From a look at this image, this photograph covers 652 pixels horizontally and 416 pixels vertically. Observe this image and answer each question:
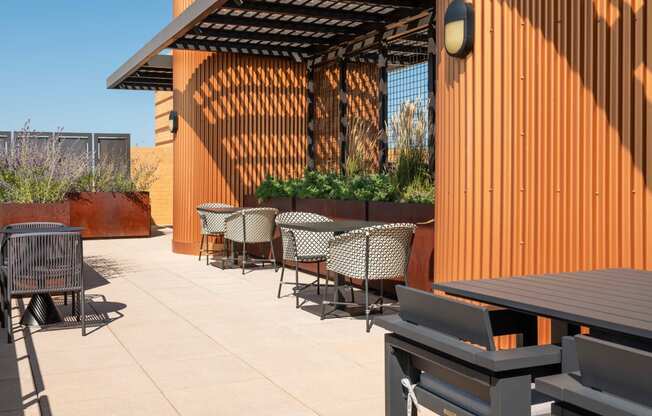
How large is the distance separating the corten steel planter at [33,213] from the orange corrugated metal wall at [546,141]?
4.18m

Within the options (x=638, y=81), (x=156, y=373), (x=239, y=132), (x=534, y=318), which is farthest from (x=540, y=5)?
(x=239, y=132)

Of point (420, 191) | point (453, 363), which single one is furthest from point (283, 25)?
point (453, 363)

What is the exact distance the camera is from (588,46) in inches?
148

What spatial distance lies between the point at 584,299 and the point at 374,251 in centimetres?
332

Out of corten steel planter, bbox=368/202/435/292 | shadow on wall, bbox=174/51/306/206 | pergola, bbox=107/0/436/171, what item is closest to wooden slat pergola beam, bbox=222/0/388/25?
pergola, bbox=107/0/436/171

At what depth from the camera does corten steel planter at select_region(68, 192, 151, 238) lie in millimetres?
13266

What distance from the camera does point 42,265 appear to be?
5.04 meters

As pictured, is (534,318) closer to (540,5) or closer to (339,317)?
(540,5)

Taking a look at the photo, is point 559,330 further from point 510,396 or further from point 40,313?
point 40,313

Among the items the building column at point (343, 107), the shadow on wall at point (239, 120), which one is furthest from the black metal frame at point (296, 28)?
the shadow on wall at point (239, 120)

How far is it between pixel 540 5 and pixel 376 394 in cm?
233

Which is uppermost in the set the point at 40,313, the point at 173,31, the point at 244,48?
the point at 244,48

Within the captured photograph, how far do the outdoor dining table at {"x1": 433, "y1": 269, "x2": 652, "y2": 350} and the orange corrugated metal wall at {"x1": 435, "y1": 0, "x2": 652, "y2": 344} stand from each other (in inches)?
26.8

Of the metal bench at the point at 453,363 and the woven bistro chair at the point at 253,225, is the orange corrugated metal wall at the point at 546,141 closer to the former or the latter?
the metal bench at the point at 453,363
